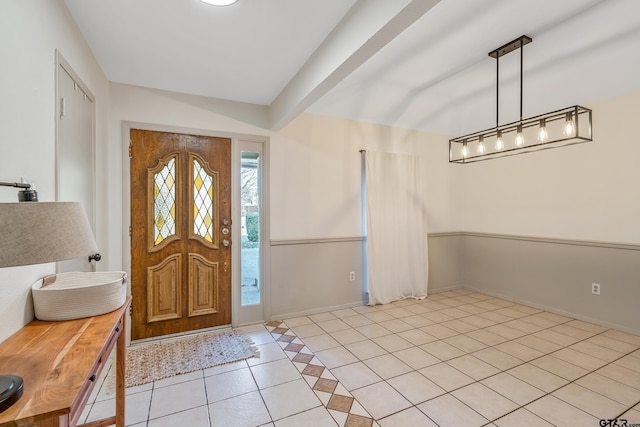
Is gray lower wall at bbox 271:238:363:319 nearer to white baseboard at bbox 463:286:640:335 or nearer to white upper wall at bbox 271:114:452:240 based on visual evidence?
white upper wall at bbox 271:114:452:240

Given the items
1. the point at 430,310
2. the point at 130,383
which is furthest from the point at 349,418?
the point at 430,310

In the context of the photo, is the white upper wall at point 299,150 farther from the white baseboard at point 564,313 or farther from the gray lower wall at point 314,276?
the white baseboard at point 564,313

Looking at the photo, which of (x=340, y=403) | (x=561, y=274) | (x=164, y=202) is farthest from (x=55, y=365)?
(x=561, y=274)

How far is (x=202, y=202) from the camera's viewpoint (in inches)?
121

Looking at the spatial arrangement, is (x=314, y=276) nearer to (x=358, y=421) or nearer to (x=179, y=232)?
(x=179, y=232)

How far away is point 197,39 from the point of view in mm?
2086

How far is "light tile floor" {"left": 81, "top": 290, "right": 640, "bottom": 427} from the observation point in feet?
6.03

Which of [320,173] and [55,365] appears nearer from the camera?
[55,365]

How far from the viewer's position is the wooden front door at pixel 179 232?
284 centimetres

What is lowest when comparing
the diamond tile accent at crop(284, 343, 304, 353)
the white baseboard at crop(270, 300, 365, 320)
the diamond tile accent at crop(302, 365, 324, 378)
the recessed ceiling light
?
the diamond tile accent at crop(302, 365, 324, 378)

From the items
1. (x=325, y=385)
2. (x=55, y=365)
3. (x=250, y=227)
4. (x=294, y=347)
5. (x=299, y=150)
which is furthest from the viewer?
(x=299, y=150)

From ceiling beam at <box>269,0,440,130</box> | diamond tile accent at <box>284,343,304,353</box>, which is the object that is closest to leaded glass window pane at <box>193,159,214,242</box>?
ceiling beam at <box>269,0,440,130</box>

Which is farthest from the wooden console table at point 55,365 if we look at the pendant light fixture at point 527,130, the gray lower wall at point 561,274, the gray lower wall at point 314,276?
the gray lower wall at point 561,274

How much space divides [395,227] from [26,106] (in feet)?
12.0
